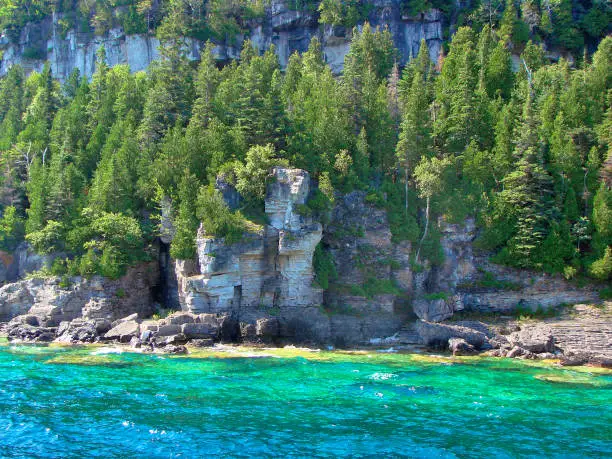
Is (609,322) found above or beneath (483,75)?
beneath

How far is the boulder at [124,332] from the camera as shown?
136 ft

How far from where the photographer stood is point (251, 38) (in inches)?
2982

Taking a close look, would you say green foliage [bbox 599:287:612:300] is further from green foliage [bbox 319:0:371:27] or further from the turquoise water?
green foliage [bbox 319:0:371:27]

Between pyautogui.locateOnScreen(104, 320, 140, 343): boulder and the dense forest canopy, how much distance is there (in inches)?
225

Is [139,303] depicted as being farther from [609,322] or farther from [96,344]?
[609,322]

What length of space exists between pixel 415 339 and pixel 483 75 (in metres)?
29.1

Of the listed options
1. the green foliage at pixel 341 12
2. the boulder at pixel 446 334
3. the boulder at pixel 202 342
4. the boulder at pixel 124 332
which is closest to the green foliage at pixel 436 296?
the boulder at pixel 446 334

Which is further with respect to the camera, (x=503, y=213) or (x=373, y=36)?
(x=373, y=36)

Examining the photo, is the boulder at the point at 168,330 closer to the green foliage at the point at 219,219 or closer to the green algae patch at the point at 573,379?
the green foliage at the point at 219,219

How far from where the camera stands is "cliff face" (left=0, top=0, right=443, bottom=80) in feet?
236

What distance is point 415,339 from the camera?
43906 millimetres

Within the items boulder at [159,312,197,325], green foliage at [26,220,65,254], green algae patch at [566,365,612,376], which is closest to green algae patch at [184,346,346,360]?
boulder at [159,312,197,325]

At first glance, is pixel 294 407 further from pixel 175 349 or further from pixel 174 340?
pixel 174 340

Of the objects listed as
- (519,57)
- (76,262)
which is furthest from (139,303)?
(519,57)
